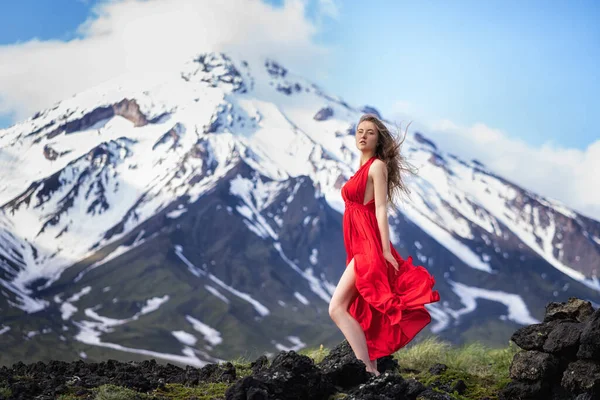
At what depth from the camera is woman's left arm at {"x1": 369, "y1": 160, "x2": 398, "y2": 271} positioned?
7.59 metres

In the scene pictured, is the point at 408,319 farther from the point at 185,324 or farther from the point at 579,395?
the point at 185,324

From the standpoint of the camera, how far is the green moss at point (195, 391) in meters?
7.54

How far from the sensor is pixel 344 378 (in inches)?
280

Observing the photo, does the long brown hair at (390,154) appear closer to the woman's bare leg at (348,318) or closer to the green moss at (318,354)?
the woman's bare leg at (348,318)

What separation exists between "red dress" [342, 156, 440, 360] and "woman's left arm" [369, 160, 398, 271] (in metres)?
0.09

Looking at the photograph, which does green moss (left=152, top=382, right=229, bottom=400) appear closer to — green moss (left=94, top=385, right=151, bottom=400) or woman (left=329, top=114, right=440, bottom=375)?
green moss (left=94, top=385, right=151, bottom=400)

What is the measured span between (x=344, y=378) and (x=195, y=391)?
71.7 inches

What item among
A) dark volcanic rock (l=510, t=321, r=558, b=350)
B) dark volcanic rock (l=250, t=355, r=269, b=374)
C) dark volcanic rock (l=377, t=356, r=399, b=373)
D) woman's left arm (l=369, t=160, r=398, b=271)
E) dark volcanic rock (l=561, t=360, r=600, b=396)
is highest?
woman's left arm (l=369, t=160, r=398, b=271)

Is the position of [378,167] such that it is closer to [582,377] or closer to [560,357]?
[560,357]

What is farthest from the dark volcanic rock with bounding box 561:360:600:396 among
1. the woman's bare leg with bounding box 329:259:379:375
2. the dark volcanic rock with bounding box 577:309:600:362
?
the woman's bare leg with bounding box 329:259:379:375

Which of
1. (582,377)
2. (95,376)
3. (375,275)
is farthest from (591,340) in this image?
(95,376)

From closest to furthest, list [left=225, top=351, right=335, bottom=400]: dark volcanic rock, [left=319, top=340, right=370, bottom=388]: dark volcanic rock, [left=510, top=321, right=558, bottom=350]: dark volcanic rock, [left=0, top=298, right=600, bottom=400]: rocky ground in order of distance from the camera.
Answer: [left=225, top=351, right=335, bottom=400]: dark volcanic rock, [left=0, top=298, right=600, bottom=400]: rocky ground, [left=319, top=340, right=370, bottom=388]: dark volcanic rock, [left=510, top=321, right=558, bottom=350]: dark volcanic rock

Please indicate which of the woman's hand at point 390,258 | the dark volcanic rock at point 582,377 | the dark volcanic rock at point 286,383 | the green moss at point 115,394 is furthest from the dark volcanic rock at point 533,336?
the green moss at point 115,394

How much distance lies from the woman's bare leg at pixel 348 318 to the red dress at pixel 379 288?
0.12m
